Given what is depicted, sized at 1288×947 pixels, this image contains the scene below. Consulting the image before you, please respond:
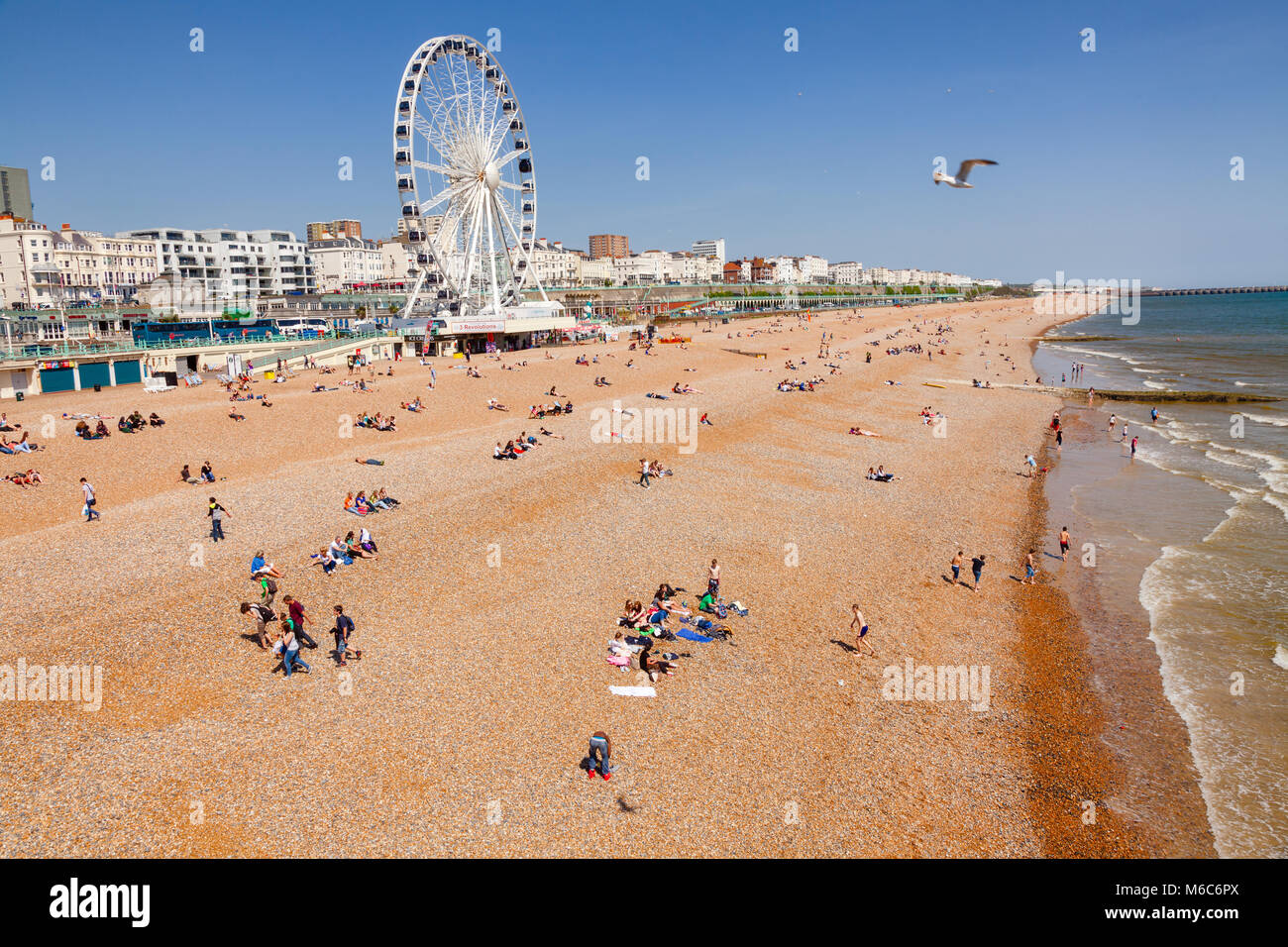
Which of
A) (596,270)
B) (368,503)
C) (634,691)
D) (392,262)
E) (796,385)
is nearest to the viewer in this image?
(634,691)

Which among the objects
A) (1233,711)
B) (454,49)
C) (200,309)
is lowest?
(1233,711)

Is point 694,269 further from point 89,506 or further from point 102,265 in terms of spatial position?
point 89,506

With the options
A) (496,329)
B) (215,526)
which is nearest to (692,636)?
(215,526)

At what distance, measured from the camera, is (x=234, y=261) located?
8812 centimetres

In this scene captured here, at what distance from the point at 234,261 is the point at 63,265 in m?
17.5

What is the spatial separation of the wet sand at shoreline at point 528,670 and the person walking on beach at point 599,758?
20cm

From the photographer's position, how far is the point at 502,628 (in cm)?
1151

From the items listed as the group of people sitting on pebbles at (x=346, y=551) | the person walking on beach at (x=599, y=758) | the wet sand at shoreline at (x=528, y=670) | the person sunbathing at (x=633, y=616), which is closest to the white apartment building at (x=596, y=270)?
the wet sand at shoreline at (x=528, y=670)

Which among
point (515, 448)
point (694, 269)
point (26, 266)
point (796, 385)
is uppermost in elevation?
point (694, 269)
